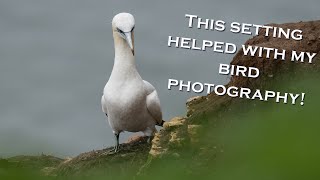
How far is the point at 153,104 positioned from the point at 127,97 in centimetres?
69

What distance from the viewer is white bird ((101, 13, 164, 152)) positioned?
17.2 meters

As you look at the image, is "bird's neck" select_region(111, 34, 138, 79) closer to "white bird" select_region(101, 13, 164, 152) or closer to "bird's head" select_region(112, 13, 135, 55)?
"white bird" select_region(101, 13, 164, 152)

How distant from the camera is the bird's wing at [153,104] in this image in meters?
17.4

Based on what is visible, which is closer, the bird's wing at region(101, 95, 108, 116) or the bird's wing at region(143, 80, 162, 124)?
the bird's wing at region(143, 80, 162, 124)

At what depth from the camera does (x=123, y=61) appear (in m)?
17.6

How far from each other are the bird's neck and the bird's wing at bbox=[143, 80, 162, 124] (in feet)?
1.82

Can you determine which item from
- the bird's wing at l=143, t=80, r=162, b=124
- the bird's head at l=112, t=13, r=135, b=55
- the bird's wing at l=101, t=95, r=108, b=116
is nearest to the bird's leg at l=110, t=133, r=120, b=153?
the bird's wing at l=101, t=95, r=108, b=116

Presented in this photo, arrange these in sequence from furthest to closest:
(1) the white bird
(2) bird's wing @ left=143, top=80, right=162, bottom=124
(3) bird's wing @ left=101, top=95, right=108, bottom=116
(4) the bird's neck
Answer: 1. (3) bird's wing @ left=101, top=95, right=108, bottom=116
2. (4) the bird's neck
3. (2) bird's wing @ left=143, top=80, right=162, bottom=124
4. (1) the white bird

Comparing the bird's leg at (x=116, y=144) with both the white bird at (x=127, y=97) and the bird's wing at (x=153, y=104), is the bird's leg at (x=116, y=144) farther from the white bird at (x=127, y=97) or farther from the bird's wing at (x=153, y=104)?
the bird's wing at (x=153, y=104)

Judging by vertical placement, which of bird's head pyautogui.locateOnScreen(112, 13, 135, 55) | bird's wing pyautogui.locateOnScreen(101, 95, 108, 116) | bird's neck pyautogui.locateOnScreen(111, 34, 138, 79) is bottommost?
bird's wing pyautogui.locateOnScreen(101, 95, 108, 116)

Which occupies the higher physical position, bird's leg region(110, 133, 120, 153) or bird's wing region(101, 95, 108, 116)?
bird's wing region(101, 95, 108, 116)

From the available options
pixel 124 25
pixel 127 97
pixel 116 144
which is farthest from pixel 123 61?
pixel 116 144

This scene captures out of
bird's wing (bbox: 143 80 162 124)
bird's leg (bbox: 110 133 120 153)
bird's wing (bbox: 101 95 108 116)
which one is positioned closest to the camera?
bird's wing (bbox: 143 80 162 124)

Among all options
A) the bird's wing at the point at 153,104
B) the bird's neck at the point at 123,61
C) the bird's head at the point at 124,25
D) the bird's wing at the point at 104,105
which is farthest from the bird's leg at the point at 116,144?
the bird's head at the point at 124,25
